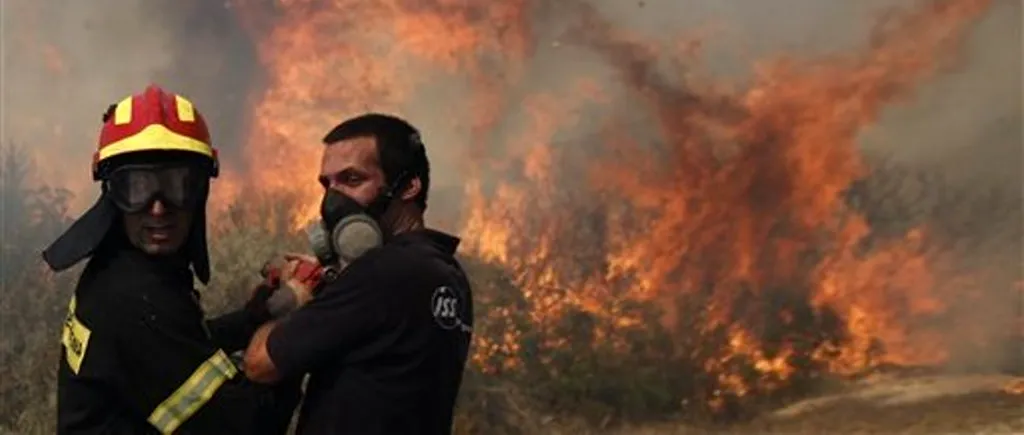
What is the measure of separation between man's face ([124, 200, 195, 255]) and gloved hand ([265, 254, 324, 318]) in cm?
25

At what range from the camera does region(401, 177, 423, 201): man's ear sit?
2.37m

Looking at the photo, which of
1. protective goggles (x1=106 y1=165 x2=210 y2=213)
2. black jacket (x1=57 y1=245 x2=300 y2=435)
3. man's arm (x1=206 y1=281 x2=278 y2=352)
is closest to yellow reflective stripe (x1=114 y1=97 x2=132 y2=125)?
protective goggles (x1=106 y1=165 x2=210 y2=213)

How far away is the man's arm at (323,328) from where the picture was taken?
2098 millimetres

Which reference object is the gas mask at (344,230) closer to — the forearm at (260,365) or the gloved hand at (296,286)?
the gloved hand at (296,286)

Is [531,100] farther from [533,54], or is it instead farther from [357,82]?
[357,82]

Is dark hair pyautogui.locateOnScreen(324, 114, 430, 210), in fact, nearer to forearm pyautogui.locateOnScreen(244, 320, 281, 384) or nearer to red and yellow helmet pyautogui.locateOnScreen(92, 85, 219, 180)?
red and yellow helmet pyautogui.locateOnScreen(92, 85, 219, 180)

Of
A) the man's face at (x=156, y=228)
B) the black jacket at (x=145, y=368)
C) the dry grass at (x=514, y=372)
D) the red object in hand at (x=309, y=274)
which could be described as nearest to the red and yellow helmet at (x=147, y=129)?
the man's face at (x=156, y=228)

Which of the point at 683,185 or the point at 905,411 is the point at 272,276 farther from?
the point at 905,411

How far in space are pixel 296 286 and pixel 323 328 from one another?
31 cm

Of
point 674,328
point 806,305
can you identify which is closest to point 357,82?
point 674,328

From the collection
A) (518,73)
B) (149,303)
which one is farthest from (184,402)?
(518,73)

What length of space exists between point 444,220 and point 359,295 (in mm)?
2986

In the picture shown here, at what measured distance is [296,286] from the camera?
2381mm

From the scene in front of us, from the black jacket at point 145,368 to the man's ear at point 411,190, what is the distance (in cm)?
51
